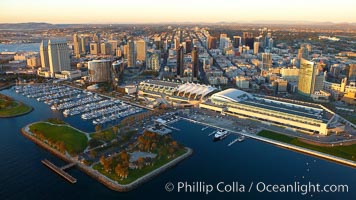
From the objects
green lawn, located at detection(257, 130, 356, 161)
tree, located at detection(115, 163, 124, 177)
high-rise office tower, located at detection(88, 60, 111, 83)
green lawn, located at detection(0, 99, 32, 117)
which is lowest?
green lawn, located at detection(257, 130, 356, 161)

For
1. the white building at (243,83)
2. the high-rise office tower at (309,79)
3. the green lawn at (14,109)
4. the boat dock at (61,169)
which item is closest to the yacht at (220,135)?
the boat dock at (61,169)

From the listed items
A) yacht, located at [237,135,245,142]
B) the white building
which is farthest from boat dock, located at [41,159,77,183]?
the white building

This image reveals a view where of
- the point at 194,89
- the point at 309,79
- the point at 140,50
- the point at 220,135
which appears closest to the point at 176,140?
the point at 220,135

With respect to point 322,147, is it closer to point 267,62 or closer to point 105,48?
point 267,62

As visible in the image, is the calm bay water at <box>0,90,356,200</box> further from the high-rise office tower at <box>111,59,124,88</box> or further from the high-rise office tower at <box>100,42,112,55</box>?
the high-rise office tower at <box>100,42,112,55</box>

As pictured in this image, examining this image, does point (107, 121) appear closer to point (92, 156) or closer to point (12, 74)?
point (92, 156)

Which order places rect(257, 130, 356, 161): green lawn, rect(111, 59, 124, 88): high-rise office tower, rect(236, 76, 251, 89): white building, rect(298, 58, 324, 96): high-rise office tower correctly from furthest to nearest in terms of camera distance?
1. rect(111, 59, 124, 88): high-rise office tower
2. rect(236, 76, 251, 89): white building
3. rect(298, 58, 324, 96): high-rise office tower
4. rect(257, 130, 356, 161): green lawn

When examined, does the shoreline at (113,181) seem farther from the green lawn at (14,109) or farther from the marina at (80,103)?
the green lawn at (14,109)
